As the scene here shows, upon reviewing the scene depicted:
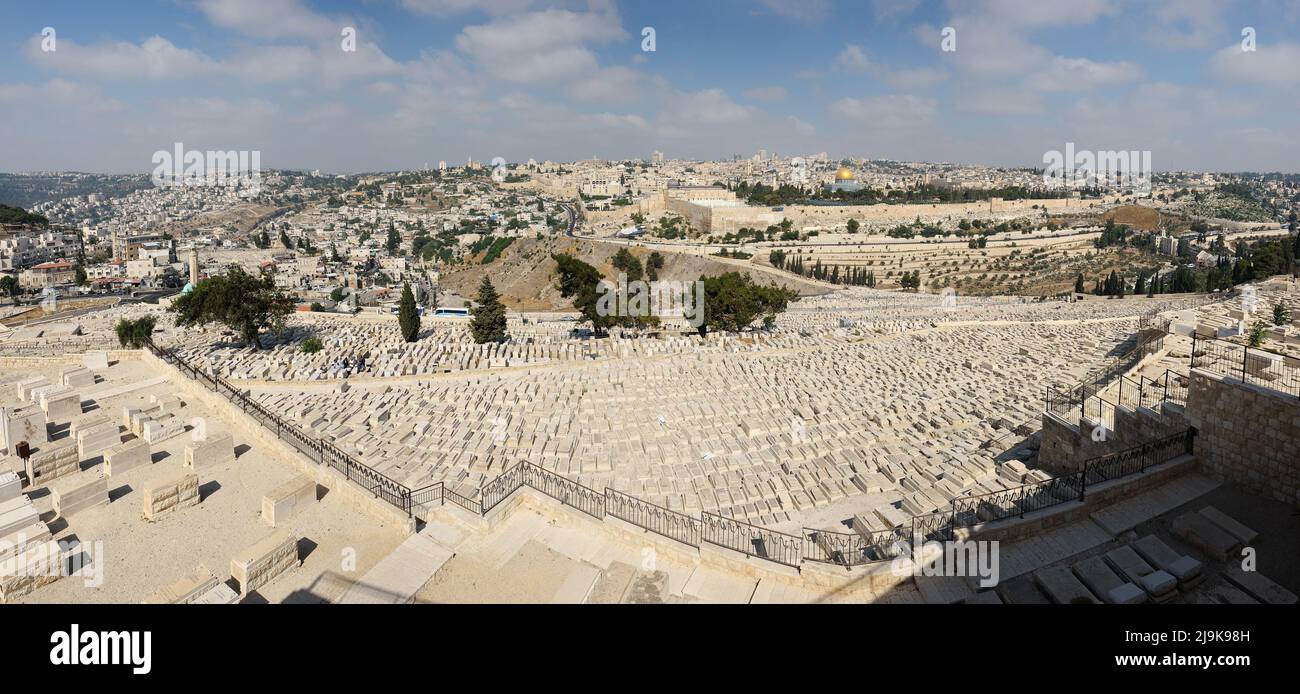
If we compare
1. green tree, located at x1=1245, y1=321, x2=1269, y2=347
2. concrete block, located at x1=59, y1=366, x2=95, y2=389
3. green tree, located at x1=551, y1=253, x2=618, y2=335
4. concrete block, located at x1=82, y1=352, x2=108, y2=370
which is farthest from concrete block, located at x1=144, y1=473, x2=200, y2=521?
green tree, located at x1=551, y1=253, x2=618, y2=335

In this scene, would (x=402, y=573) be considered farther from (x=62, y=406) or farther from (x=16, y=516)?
(x=62, y=406)

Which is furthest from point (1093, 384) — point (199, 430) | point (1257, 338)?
point (199, 430)

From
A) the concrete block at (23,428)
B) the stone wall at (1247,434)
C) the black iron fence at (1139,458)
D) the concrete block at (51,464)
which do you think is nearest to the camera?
the stone wall at (1247,434)

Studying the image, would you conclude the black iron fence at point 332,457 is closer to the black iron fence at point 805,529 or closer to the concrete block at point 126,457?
the black iron fence at point 805,529

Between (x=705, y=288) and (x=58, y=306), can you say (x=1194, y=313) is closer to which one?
(x=705, y=288)

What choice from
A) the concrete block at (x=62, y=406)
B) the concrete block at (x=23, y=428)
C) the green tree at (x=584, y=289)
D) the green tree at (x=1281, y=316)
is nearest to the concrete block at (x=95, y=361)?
the concrete block at (x=62, y=406)

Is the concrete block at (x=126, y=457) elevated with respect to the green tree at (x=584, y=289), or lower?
lower
